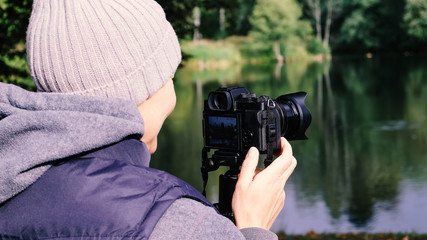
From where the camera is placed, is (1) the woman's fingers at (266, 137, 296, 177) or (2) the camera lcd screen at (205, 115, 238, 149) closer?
(1) the woman's fingers at (266, 137, 296, 177)

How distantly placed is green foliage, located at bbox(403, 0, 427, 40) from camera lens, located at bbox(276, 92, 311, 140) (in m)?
38.1

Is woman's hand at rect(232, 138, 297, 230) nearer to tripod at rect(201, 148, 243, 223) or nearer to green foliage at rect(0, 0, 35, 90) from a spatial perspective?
tripod at rect(201, 148, 243, 223)

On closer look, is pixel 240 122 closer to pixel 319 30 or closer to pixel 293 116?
pixel 293 116

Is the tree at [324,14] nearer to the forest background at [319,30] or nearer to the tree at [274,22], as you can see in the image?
the forest background at [319,30]

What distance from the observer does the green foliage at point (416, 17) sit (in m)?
37.2

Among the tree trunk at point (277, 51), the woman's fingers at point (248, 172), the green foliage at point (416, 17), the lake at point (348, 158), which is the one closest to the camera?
the woman's fingers at point (248, 172)

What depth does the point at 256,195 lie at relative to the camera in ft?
3.36

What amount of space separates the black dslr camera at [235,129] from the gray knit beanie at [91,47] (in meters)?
0.55

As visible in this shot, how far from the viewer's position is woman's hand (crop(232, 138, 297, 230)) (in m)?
1.00

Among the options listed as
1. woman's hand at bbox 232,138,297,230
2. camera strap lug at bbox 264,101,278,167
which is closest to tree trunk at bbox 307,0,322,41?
camera strap lug at bbox 264,101,278,167

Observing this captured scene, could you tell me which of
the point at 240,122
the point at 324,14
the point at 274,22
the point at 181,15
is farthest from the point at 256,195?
the point at 324,14

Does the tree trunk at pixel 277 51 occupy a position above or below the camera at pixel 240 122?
below

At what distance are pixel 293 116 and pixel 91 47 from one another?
0.87 meters

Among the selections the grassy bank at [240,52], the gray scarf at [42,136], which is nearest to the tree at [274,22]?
the grassy bank at [240,52]
